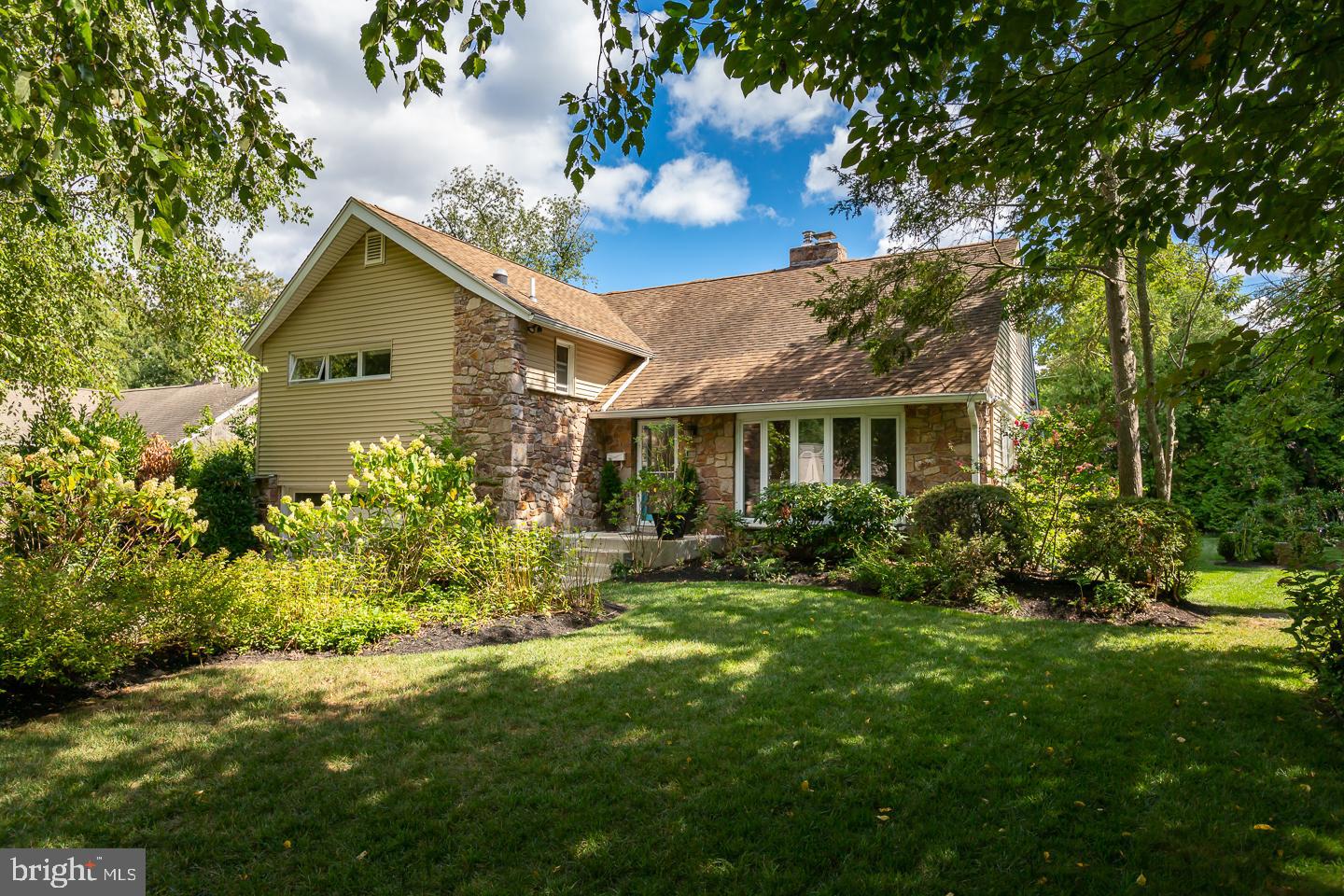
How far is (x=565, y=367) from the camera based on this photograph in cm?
1358

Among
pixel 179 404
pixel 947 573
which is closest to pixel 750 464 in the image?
pixel 947 573

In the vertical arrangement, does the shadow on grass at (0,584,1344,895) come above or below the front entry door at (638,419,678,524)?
below

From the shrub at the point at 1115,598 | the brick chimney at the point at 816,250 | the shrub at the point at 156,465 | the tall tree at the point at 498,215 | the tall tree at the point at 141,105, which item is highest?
the tall tree at the point at 498,215

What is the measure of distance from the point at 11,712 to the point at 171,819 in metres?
2.35

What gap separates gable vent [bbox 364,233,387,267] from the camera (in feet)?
45.3

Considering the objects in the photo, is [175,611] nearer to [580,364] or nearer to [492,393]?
[492,393]

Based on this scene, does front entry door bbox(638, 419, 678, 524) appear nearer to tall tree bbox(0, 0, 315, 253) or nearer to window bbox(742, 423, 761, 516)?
window bbox(742, 423, 761, 516)

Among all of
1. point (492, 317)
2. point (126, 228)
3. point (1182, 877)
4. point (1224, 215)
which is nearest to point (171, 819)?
point (1182, 877)

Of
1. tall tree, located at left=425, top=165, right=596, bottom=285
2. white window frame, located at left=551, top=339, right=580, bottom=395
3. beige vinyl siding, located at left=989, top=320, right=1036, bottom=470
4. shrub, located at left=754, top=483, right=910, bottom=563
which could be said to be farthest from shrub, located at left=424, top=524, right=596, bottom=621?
tall tree, located at left=425, top=165, right=596, bottom=285

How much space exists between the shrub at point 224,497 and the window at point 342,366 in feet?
7.18

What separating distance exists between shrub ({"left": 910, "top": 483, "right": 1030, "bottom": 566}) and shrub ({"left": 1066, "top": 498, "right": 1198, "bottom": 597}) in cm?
77

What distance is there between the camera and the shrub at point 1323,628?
13.5ft

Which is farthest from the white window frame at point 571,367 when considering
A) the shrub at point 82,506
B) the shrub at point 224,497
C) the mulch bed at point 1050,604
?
the shrub at point 82,506

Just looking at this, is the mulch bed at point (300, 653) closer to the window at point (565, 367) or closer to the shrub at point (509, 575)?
the shrub at point (509, 575)
